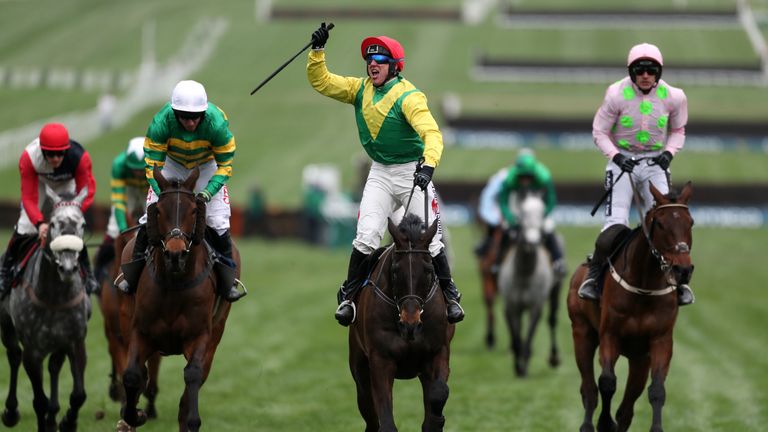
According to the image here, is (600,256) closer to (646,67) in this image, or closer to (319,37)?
(646,67)

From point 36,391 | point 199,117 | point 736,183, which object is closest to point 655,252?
point 199,117

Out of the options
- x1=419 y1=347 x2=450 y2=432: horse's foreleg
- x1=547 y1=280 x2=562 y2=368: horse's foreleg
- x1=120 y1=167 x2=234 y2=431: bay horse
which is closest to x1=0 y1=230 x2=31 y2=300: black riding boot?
x1=120 y1=167 x2=234 y2=431: bay horse

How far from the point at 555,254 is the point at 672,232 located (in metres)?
8.53

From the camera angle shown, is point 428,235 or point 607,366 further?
point 607,366

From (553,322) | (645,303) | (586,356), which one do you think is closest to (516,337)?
(553,322)

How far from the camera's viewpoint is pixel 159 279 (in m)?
10.5

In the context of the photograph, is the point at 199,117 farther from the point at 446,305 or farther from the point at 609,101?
the point at 609,101

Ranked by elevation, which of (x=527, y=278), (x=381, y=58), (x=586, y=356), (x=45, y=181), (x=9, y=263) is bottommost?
(x=527, y=278)

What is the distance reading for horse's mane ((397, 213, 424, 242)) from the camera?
973 cm

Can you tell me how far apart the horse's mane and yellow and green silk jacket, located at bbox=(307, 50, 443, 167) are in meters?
0.67

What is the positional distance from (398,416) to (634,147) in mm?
4033

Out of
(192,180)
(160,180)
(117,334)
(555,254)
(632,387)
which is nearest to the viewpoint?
(160,180)

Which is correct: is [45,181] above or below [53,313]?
above

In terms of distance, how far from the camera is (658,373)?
36.3 ft
